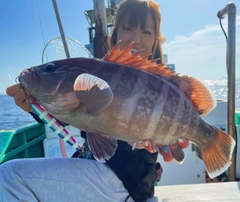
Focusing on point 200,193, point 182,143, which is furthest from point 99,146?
point 200,193

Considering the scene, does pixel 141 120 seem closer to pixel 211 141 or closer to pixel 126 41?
pixel 211 141

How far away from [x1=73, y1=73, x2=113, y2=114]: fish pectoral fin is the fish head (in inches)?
3.5

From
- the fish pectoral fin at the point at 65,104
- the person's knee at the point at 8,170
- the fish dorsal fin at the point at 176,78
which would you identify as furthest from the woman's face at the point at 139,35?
the person's knee at the point at 8,170

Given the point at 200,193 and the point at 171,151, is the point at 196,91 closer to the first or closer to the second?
the point at 171,151

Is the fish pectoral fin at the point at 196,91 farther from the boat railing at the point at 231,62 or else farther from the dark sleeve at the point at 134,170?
the boat railing at the point at 231,62

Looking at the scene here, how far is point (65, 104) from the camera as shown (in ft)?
3.93

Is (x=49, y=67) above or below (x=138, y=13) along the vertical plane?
below

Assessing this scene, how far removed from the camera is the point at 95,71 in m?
1.26

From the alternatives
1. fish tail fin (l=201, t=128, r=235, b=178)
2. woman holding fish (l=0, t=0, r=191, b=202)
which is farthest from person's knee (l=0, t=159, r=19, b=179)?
fish tail fin (l=201, t=128, r=235, b=178)

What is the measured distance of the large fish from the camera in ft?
3.91

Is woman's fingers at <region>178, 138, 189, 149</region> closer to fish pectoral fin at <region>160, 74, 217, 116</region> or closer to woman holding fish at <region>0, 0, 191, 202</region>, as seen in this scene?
woman holding fish at <region>0, 0, 191, 202</region>

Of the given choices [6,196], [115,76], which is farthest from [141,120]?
[6,196]

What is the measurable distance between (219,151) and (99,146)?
65cm

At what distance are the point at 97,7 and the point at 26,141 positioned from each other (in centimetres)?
199
